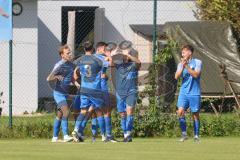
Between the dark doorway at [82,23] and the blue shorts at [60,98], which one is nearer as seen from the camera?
the blue shorts at [60,98]

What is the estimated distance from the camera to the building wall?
27.2 m

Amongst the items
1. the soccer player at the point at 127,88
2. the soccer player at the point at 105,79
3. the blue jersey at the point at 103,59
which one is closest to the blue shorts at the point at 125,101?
the soccer player at the point at 127,88

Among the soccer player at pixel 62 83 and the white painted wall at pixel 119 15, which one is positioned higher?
the white painted wall at pixel 119 15

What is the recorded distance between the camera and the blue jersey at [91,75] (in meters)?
18.8

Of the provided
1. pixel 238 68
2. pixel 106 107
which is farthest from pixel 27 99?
pixel 106 107

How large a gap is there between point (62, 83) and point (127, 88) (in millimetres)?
1372

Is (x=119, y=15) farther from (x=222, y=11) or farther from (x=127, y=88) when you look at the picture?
(x=127, y=88)

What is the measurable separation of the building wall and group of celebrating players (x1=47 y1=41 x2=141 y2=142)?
7.38 m

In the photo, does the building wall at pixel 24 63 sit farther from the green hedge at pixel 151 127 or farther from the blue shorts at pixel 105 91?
the blue shorts at pixel 105 91

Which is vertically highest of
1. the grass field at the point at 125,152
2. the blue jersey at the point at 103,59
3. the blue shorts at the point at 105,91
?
the blue jersey at the point at 103,59

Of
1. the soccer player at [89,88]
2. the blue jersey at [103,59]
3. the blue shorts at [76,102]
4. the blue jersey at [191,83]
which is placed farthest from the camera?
the blue shorts at [76,102]

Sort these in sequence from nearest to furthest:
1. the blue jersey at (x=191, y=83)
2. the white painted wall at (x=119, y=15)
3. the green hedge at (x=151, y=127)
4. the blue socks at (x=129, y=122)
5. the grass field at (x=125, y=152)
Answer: the grass field at (x=125, y=152) → the blue jersey at (x=191, y=83) → the blue socks at (x=129, y=122) → the green hedge at (x=151, y=127) → the white painted wall at (x=119, y=15)

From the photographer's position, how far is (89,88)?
18.8 m

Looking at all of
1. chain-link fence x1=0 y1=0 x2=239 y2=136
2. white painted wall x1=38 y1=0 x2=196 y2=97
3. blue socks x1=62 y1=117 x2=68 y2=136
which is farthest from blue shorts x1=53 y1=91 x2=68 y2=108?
white painted wall x1=38 y1=0 x2=196 y2=97
